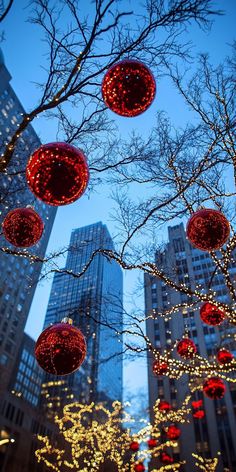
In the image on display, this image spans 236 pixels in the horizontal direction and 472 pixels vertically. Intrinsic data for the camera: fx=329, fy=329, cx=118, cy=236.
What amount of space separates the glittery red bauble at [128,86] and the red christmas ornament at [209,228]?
1652 mm

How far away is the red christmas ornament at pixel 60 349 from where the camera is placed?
13.4 ft

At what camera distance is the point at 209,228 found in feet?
14.5

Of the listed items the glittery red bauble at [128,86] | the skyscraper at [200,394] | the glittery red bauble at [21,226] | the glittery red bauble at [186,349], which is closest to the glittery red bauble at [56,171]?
the glittery red bauble at [128,86]

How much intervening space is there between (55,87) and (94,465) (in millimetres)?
13886

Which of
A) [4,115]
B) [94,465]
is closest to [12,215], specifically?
[94,465]

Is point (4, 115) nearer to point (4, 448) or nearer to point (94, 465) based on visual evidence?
point (4, 448)

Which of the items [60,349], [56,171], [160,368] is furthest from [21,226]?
[160,368]

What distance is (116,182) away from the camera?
7.09m

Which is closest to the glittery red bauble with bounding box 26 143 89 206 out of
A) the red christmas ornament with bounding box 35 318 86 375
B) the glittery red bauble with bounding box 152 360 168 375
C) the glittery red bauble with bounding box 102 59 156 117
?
the glittery red bauble with bounding box 102 59 156 117

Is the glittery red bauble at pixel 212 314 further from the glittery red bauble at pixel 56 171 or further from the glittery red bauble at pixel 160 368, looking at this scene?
the glittery red bauble at pixel 56 171

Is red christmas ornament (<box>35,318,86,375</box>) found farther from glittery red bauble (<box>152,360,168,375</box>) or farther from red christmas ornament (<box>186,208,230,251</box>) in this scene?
glittery red bauble (<box>152,360,168,375</box>)

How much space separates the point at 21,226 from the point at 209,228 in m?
2.51

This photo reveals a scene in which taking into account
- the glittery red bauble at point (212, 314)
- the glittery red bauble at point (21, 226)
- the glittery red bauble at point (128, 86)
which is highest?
the glittery red bauble at point (128, 86)

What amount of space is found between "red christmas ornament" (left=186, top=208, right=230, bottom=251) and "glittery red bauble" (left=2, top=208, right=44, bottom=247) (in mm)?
2154
